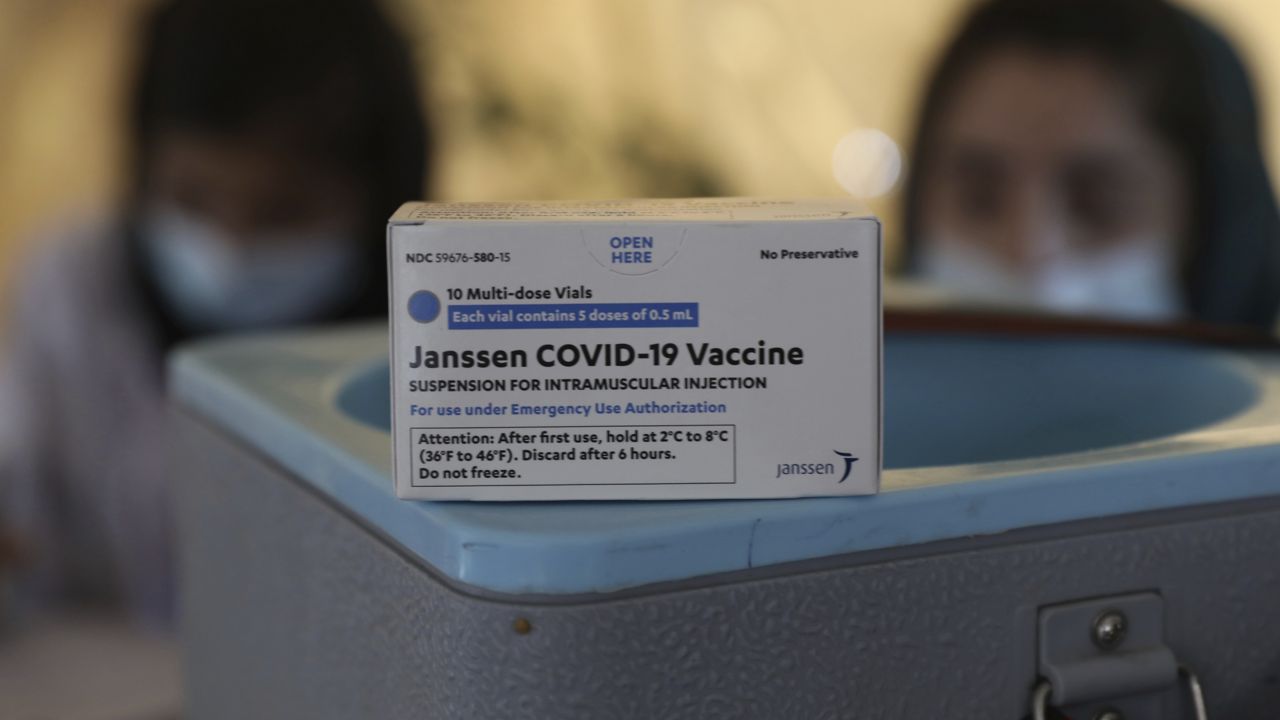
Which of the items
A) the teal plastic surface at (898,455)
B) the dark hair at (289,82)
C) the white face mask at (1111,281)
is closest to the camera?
the teal plastic surface at (898,455)

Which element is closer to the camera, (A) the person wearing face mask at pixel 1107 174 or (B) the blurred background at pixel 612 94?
(A) the person wearing face mask at pixel 1107 174

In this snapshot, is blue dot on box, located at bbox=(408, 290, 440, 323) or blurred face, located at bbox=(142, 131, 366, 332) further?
blurred face, located at bbox=(142, 131, 366, 332)

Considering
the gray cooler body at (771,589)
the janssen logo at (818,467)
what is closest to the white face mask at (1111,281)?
the gray cooler body at (771,589)

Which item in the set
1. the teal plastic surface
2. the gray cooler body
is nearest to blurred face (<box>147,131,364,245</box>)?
the teal plastic surface

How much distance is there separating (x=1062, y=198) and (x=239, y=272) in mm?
1112

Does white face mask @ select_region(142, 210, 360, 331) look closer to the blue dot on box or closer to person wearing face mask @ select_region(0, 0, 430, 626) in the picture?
person wearing face mask @ select_region(0, 0, 430, 626)

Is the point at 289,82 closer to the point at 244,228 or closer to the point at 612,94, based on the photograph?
the point at 244,228

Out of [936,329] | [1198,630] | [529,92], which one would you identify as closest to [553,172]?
[529,92]

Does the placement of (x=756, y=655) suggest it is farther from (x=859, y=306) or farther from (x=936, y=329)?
(x=936, y=329)

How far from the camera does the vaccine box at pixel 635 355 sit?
1.22ft

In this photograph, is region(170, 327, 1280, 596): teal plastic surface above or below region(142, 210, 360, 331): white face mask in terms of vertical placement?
above

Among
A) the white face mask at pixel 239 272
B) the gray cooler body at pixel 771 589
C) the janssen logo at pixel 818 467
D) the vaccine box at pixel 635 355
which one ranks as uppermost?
the vaccine box at pixel 635 355

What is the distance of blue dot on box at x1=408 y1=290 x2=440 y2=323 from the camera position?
372mm

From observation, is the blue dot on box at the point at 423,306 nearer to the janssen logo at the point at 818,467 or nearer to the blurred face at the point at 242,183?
the janssen logo at the point at 818,467
